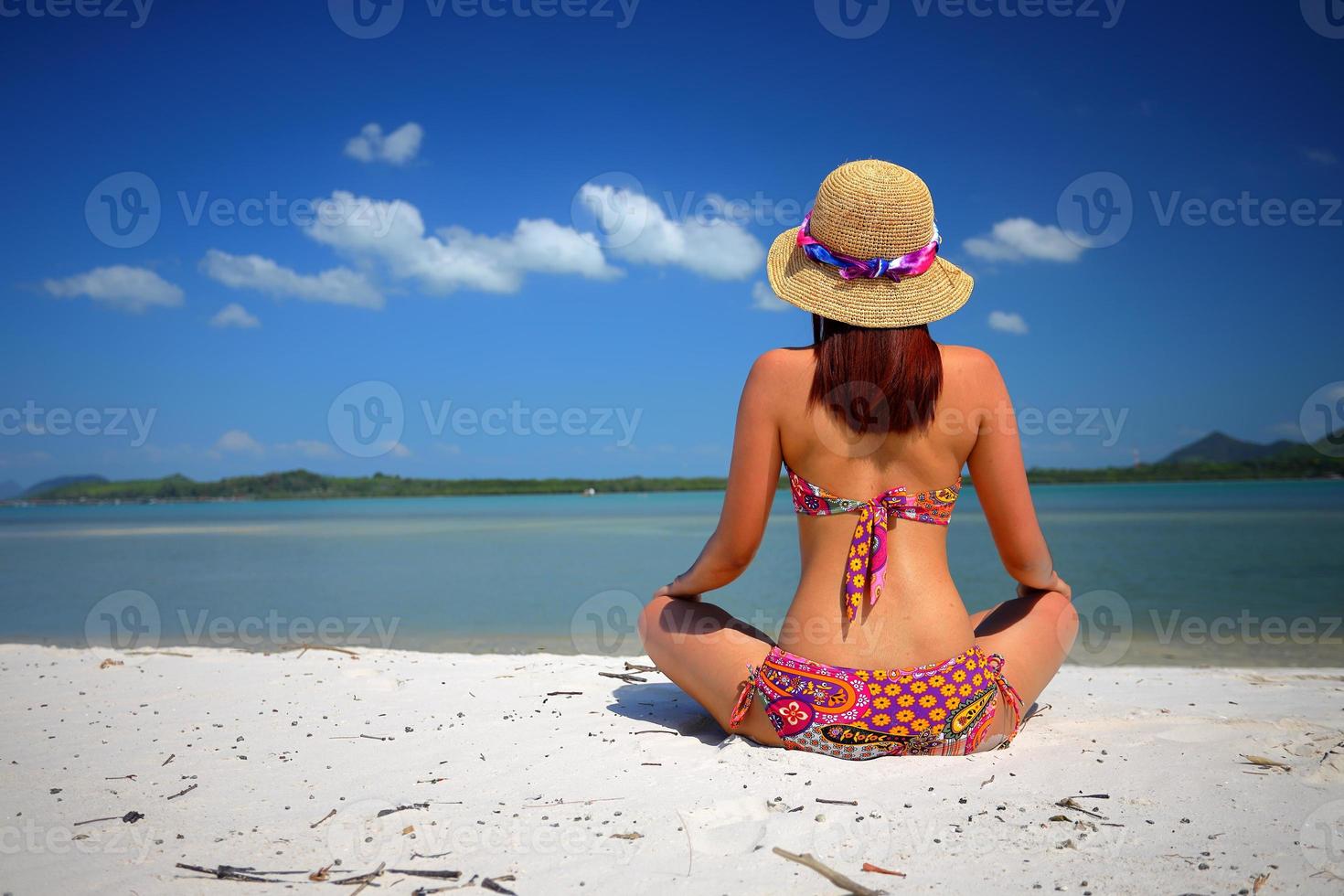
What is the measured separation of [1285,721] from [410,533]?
22223mm

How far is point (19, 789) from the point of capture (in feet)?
8.95

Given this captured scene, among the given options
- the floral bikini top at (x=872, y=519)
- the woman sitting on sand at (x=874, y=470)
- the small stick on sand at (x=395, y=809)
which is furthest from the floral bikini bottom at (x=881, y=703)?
the small stick on sand at (x=395, y=809)

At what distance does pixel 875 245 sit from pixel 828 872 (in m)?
1.80

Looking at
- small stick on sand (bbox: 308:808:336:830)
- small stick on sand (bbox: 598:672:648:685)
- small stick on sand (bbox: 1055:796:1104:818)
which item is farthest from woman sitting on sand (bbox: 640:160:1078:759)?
small stick on sand (bbox: 598:672:648:685)

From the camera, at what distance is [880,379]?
8.32ft

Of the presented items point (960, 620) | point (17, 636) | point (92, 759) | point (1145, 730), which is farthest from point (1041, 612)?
point (17, 636)

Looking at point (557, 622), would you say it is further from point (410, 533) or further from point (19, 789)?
point (410, 533)

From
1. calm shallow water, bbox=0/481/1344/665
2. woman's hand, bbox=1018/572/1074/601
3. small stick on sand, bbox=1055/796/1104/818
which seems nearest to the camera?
small stick on sand, bbox=1055/796/1104/818

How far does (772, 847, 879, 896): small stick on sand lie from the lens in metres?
1.90

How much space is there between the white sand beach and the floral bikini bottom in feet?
0.27

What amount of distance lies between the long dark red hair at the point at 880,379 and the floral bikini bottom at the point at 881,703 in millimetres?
798

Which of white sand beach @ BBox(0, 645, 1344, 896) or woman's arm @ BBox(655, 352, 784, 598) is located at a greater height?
woman's arm @ BBox(655, 352, 784, 598)

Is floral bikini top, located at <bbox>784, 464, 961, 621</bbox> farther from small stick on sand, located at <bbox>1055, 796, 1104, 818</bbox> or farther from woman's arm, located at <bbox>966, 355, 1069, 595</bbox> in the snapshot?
small stick on sand, located at <bbox>1055, 796, 1104, 818</bbox>

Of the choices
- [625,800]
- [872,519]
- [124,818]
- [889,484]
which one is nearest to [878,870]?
[625,800]
